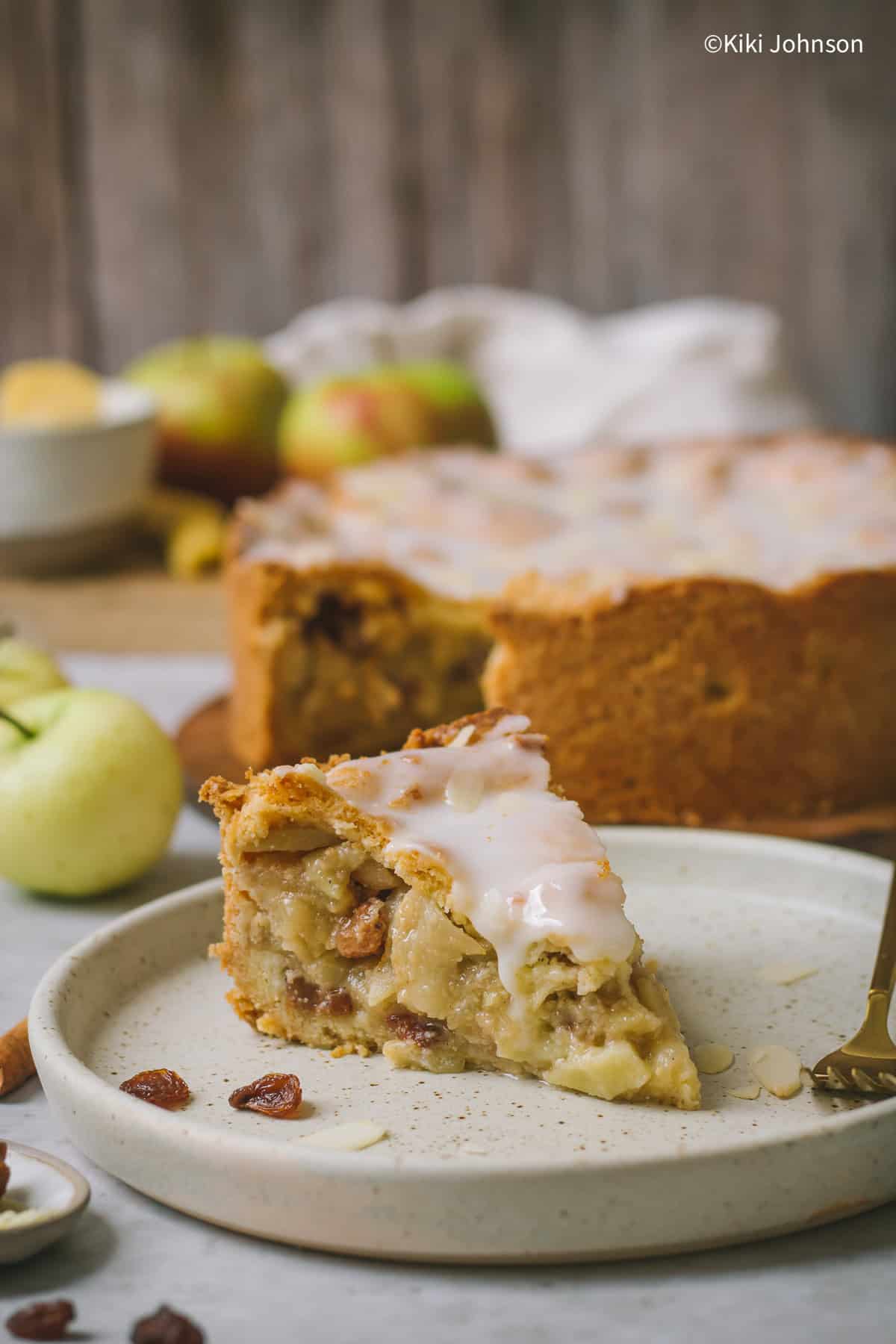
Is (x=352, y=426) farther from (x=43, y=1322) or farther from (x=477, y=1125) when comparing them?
(x=43, y=1322)

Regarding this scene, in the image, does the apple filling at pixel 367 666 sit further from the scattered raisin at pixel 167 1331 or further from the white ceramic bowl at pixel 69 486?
the scattered raisin at pixel 167 1331

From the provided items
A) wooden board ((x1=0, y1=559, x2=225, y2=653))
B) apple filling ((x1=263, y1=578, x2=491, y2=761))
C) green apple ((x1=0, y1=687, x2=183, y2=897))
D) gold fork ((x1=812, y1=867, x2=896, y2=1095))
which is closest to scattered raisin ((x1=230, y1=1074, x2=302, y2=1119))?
gold fork ((x1=812, y1=867, x2=896, y2=1095))

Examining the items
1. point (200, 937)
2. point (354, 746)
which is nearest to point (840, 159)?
point (354, 746)

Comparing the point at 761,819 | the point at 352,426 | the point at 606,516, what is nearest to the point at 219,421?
the point at 352,426

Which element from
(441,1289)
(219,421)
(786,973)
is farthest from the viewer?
(219,421)

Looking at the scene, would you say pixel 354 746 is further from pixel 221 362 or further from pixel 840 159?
pixel 840 159

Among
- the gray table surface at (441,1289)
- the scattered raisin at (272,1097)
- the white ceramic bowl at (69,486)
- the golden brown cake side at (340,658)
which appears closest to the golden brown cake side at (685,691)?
the golden brown cake side at (340,658)
